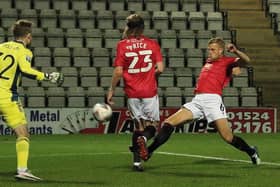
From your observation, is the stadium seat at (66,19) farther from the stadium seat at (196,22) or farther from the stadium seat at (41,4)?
the stadium seat at (196,22)

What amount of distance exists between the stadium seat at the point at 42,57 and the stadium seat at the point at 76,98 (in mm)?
1587

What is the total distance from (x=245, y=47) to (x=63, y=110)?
26.8ft

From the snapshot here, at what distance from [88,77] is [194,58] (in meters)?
3.71

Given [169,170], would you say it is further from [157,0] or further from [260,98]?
[157,0]

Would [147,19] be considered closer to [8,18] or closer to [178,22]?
[178,22]

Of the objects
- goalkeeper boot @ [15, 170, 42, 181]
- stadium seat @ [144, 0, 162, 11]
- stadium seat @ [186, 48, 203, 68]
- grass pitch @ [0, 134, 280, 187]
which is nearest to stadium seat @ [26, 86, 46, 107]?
stadium seat @ [186, 48, 203, 68]

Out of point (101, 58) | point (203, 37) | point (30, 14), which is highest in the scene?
point (30, 14)

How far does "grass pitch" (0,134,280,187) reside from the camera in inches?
322

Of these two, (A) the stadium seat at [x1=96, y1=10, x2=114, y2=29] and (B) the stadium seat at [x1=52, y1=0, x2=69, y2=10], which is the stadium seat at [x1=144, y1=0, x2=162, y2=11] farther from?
(B) the stadium seat at [x1=52, y1=0, x2=69, y2=10]

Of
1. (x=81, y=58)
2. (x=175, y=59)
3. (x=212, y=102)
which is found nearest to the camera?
(x=212, y=102)

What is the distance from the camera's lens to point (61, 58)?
23219mm

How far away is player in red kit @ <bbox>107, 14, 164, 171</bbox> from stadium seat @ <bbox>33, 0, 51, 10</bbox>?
53.2 ft

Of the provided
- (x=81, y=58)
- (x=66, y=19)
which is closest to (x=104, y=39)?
(x=81, y=58)

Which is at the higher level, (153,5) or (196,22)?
(153,5)
